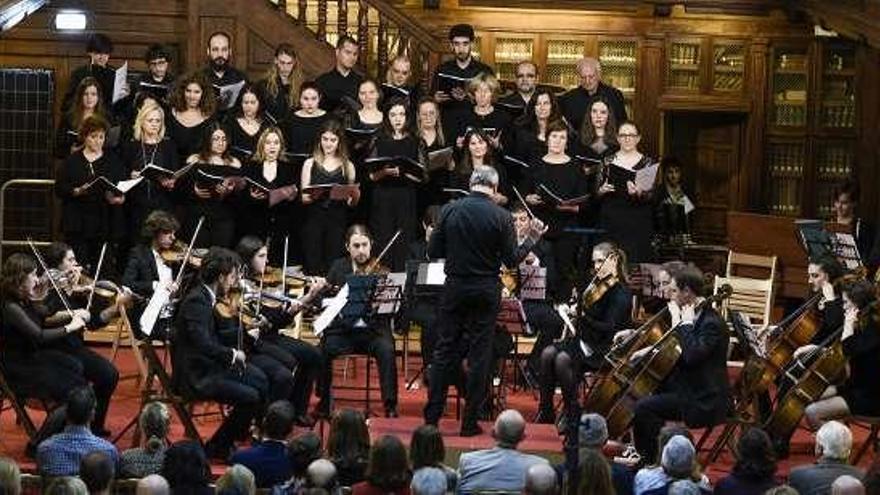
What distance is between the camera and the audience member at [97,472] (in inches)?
393

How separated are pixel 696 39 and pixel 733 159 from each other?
1112mm

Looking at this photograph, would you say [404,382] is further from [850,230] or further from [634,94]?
[634,94]

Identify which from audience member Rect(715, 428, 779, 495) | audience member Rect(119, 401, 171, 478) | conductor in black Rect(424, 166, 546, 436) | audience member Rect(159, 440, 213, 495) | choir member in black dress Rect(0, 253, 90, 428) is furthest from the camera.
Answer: conductor in black Rect(424, 166, 546, 436)

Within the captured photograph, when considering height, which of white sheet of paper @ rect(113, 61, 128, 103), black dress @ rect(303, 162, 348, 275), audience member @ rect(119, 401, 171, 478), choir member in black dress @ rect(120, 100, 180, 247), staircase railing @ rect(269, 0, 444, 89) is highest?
staircase railing @ rect(269, 0, 444, 89)

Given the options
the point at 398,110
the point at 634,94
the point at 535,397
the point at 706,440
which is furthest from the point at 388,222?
the point at 634,94

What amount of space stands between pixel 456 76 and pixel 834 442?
610cm

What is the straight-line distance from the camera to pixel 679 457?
10.4 metres

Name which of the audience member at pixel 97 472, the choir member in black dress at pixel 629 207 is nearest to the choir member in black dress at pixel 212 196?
the choir member in black dress at pixel 629 207

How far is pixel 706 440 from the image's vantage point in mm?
13445

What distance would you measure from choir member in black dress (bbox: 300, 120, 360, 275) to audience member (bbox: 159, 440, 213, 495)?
16.2 ft

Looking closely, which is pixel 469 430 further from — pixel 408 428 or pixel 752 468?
pixel 752 468

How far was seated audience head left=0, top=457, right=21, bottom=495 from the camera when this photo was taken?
32.0 ft

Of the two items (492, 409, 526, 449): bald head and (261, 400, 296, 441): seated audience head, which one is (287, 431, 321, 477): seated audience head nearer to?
(261, 400, 296, 441): seated audience head

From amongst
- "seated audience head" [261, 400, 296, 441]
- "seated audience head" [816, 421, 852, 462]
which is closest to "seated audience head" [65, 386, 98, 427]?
"seated audience head" [261, 400, 296, 441]
